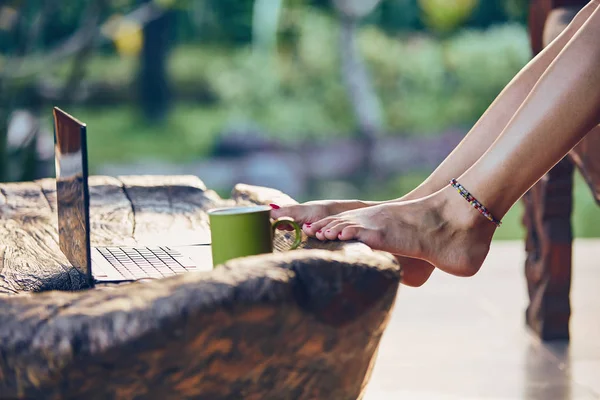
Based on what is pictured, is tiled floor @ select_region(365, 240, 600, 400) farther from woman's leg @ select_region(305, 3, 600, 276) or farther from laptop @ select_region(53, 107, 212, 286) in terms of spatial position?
laptop @ select_region(53, 107, 212, 286)

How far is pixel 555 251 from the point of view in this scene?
220cm

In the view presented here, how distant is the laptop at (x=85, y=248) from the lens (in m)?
1.05

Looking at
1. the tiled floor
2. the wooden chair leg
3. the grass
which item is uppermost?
the grass

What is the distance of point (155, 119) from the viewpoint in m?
6.59

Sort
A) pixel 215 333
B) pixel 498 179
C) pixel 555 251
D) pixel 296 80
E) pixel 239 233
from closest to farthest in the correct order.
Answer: pixel 215 333 < pixel 239 233 < pixel 498 179 < pixel 555 251 < pixel 296 80

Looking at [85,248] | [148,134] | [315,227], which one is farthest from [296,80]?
[85,248]

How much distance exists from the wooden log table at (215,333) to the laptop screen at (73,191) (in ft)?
0.82

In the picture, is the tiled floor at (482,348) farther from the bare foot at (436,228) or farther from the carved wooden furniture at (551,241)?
the bare foot at (436,228)

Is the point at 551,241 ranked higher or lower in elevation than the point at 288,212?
lower

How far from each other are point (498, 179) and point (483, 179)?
0.08ft

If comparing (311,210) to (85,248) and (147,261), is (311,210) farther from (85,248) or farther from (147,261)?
(85,248)

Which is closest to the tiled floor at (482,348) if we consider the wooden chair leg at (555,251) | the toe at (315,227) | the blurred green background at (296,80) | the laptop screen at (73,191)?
the wooden chair leg at (555,251)

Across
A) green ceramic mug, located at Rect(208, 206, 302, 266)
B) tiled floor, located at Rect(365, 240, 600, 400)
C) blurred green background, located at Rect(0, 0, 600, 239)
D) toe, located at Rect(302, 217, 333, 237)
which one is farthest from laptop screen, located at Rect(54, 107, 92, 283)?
blurred green background, located at Rect(0, 0, 600, 239)

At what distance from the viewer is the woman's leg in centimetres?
118
